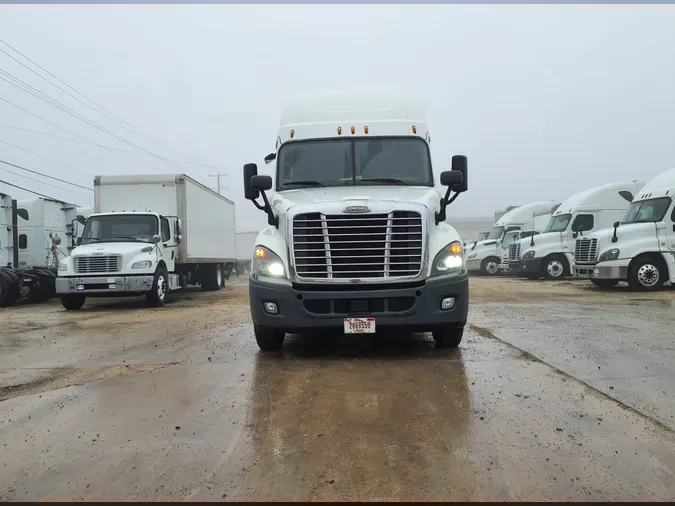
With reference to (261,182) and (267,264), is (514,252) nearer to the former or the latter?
(261,182)

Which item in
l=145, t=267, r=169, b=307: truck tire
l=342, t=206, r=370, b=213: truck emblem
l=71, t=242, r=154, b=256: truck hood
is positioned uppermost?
l=342, t=206, r=370, b=213: truck emblem

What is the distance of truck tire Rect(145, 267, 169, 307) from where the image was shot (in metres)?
12.8

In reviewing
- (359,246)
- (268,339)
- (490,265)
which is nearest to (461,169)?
(359,246)

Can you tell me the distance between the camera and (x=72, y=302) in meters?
12.7

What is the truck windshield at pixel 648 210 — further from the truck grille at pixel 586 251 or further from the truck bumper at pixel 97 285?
the truck bumper at pixel 97 285

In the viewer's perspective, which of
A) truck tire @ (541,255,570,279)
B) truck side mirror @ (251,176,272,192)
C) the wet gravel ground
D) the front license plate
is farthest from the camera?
truck tire @ (541,255,570,279)

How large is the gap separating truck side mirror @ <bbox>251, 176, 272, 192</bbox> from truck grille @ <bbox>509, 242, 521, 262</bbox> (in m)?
17.7

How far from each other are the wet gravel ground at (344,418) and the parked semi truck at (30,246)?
7.39 metres

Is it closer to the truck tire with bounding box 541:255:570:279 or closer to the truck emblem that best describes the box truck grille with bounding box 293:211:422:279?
the truck emblem

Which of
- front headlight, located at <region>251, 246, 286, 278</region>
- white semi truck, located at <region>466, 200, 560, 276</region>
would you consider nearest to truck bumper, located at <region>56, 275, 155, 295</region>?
front headlight, located at <region>251, 246, 286, 278</region>

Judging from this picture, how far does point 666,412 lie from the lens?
4082mm

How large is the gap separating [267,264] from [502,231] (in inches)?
889

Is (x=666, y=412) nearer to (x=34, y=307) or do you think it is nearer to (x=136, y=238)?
(x=136, y=238)

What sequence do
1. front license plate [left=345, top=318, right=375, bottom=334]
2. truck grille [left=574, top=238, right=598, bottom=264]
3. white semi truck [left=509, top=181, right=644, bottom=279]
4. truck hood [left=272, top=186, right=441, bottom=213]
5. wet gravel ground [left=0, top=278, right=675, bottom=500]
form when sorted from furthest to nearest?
white semi truck [left=509, top=181, right=644, bottom=279], truck grille [left=574, top=238, right=598, bottom=264], truck hood [left=272, top=186, right=441, bottom=213], front license plate [left=345, top=318, right=375, bottom=334], wet gravel ground [left=0, top=278, right=675, bottom=500]
